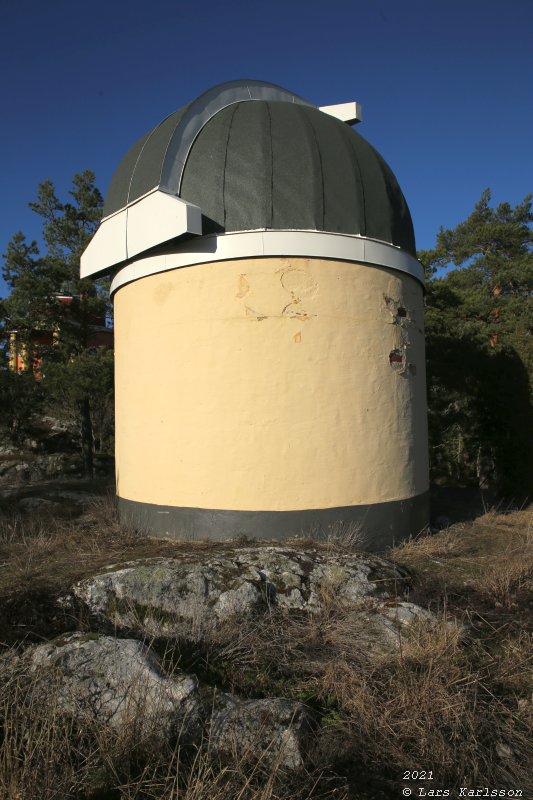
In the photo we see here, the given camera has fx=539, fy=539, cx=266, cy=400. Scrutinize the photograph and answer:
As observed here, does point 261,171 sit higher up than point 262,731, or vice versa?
point 261,171

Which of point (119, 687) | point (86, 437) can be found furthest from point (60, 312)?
point (119, 687)

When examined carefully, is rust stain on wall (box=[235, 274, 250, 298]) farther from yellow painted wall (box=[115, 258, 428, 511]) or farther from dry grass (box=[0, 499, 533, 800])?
dry grass (box=[0, 499, 533, 800])

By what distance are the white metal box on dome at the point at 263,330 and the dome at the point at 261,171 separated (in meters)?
0.02

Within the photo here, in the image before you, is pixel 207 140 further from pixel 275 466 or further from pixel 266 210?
pixel 275 466

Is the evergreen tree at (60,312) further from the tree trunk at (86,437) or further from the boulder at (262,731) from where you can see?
the boulder at (262,731)

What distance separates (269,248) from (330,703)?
187 inches

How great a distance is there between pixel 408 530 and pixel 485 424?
560 cm

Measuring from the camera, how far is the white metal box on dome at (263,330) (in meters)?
6.33

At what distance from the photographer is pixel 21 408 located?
13836 millimetres

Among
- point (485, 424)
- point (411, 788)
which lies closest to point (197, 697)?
point (411, 788)

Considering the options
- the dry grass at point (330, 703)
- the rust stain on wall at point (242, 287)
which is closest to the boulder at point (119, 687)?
the dry grass at point (330, 703)

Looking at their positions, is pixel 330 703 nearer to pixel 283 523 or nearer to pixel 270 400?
pixel 283 523

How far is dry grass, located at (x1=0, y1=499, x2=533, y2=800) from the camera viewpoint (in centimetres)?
244

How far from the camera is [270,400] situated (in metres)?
6.32
